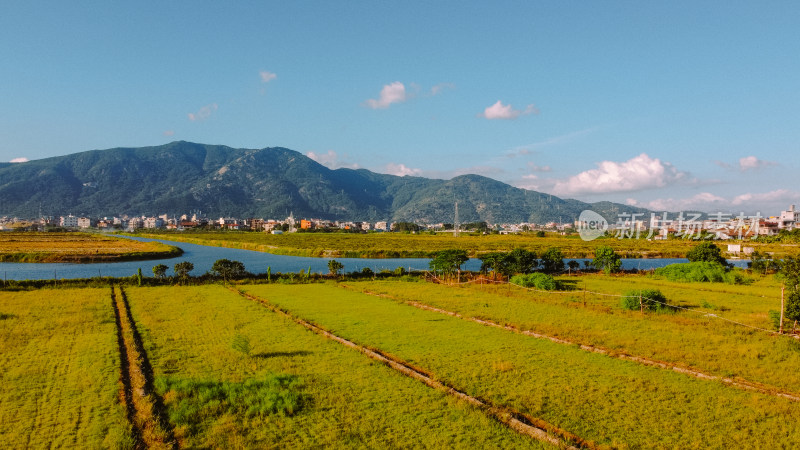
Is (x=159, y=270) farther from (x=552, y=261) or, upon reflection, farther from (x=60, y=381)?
(x=552, y=261)

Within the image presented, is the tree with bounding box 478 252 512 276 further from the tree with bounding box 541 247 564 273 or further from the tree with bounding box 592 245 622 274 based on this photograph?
the tree with bounding box 592 245 622 274

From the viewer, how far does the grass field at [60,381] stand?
9477mm

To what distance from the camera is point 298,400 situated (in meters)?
11.4

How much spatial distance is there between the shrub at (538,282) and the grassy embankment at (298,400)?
19.9m

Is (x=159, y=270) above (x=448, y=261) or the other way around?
the other way around

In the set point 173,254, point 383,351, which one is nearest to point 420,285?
point 383,351

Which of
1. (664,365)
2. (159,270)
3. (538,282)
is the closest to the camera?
(664,365)

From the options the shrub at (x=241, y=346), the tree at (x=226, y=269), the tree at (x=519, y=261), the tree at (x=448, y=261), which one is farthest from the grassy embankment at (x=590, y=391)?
the tree at (x=519, y=261)

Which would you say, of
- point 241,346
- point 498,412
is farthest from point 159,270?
point 498,412

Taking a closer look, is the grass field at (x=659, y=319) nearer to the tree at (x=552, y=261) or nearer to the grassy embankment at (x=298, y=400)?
the tree at (x=552, y=261)

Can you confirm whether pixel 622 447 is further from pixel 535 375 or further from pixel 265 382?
pixel 265 382

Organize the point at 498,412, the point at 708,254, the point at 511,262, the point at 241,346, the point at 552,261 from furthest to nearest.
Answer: the point at 708,254, the point at 552,261, the point at 511,262, the point at 241,346, the point at 498,412

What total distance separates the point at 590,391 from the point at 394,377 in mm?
5103

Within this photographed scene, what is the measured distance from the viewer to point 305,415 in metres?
10.6
